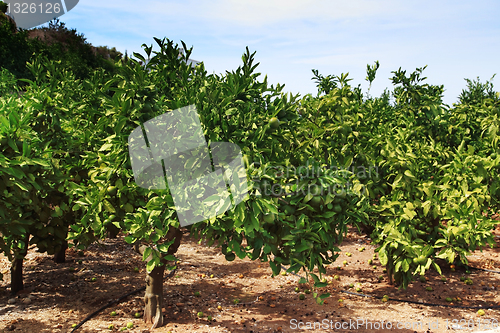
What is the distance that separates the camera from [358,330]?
5180 millimetres

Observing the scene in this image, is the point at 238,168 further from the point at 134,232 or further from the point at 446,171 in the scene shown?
the point at 446,171

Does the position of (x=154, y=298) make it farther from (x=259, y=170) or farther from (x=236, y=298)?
(x=259, y=170)

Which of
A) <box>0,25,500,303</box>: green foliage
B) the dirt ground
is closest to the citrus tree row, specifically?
<box>0,25,500,303</box>: green foliage

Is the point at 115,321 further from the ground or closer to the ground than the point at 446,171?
closer to the ground

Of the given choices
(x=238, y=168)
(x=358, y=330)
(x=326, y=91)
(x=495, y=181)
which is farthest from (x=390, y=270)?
(x=238, y=168)

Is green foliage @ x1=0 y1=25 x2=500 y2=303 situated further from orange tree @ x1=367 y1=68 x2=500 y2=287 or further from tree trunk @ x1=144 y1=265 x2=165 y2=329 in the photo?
tree trunk @ x1=144 y1=265 x2=165 y2=329

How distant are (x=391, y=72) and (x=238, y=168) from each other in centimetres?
473

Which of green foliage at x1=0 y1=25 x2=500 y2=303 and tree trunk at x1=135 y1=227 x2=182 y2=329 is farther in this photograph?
tree trunk at x1=135 y1=227 x2=182 y2=329

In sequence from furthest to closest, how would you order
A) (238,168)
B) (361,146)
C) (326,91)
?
(326,91) → (361,146) → (238,168)

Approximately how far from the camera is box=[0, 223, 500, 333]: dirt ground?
17.4 feet

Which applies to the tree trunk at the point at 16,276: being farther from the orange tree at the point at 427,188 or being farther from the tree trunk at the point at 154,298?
the orange tree at the point at 427,188

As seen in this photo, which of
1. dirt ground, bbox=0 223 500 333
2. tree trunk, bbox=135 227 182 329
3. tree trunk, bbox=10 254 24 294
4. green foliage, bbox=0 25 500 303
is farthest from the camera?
tree trunk, bbox=10 254 24 294

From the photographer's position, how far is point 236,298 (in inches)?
249

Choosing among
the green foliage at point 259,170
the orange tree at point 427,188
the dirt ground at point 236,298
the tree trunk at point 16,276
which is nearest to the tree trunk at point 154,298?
the dirt ground at point 236,298
